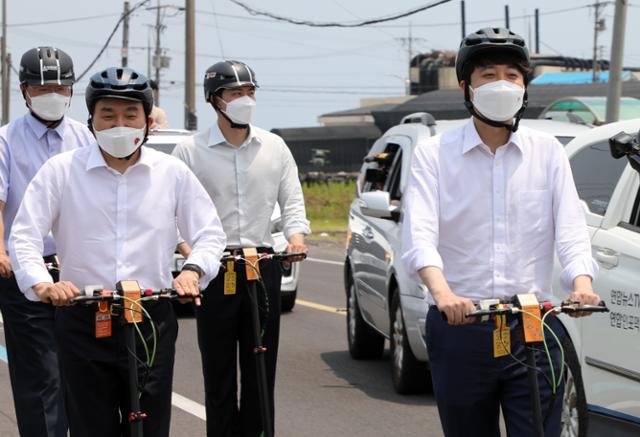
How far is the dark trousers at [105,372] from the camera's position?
535 centimetres

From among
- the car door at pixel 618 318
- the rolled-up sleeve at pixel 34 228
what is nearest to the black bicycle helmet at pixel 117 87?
the rolled-up sleeve at pixel 34 228

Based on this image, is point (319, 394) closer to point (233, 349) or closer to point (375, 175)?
point (375, 175)

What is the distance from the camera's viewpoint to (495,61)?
16.3ft

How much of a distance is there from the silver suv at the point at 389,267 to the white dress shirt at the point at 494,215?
12.7ft

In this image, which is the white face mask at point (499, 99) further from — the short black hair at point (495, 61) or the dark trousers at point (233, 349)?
the dark trousers at point (233, 349)

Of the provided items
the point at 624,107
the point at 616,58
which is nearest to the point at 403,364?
the point at 616,58

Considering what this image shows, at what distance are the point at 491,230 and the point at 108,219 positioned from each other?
1452 millimetres

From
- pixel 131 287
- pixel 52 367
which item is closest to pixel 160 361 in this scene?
pixel 131 287

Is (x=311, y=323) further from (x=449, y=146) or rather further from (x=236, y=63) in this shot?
(x=449, y=146)

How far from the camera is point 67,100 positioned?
709cm

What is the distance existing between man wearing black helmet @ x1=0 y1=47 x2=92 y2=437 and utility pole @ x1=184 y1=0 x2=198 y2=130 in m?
24.5

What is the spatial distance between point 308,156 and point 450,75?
101 ft

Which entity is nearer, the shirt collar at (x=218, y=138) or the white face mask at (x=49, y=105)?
the white face mask at (x=49, y=105)

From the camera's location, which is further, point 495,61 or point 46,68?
point 46,68
